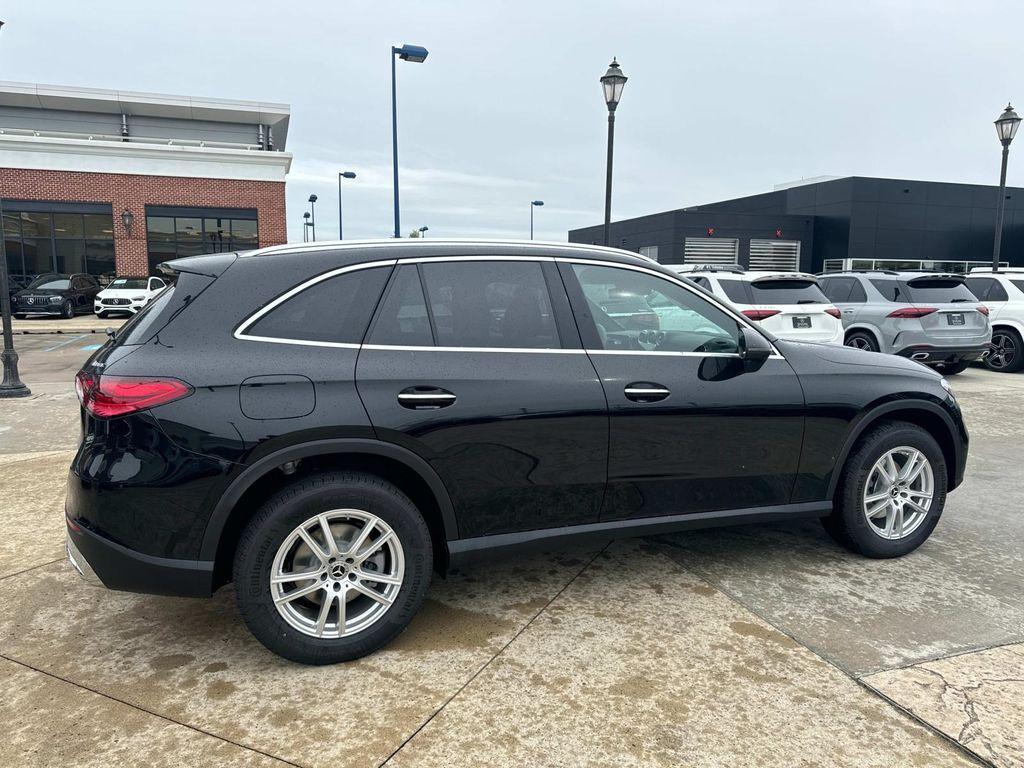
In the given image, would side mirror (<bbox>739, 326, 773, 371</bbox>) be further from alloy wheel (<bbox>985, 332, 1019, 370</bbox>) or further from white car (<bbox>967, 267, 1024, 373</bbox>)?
alloy wheel (<bbox>985, 332, 1019, 370</bbox>)

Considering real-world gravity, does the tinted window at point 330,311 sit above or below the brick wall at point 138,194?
below

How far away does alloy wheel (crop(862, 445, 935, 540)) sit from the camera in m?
4.04

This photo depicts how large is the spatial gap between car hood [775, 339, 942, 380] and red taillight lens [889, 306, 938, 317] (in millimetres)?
7677

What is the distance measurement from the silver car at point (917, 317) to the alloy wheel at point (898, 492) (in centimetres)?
764

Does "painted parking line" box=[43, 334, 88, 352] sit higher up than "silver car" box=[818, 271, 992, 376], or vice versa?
"silver car" box=[818, 271, 992, 376]

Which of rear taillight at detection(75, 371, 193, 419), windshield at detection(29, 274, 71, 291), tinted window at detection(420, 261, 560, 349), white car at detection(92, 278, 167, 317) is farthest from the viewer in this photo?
windshield at detection(29, 274, 71, 291)

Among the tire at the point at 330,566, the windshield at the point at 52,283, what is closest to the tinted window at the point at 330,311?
the tire at the point at 330,566

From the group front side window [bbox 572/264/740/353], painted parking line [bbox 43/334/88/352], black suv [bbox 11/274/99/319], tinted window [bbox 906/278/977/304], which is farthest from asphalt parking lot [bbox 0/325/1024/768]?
black suv [bbox 11/274/99/319]

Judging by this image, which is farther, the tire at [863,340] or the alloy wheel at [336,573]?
the tire at [863,340]

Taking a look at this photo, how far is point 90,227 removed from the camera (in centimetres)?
2961

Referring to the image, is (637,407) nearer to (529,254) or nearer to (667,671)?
(529,254)

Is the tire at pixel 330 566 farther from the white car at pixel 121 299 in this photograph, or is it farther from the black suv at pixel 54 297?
the black suv at pixel 54 297

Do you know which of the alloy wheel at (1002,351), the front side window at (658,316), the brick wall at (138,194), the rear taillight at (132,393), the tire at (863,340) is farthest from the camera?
the brick wall at (138,194)

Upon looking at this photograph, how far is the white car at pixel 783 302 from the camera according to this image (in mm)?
9641
